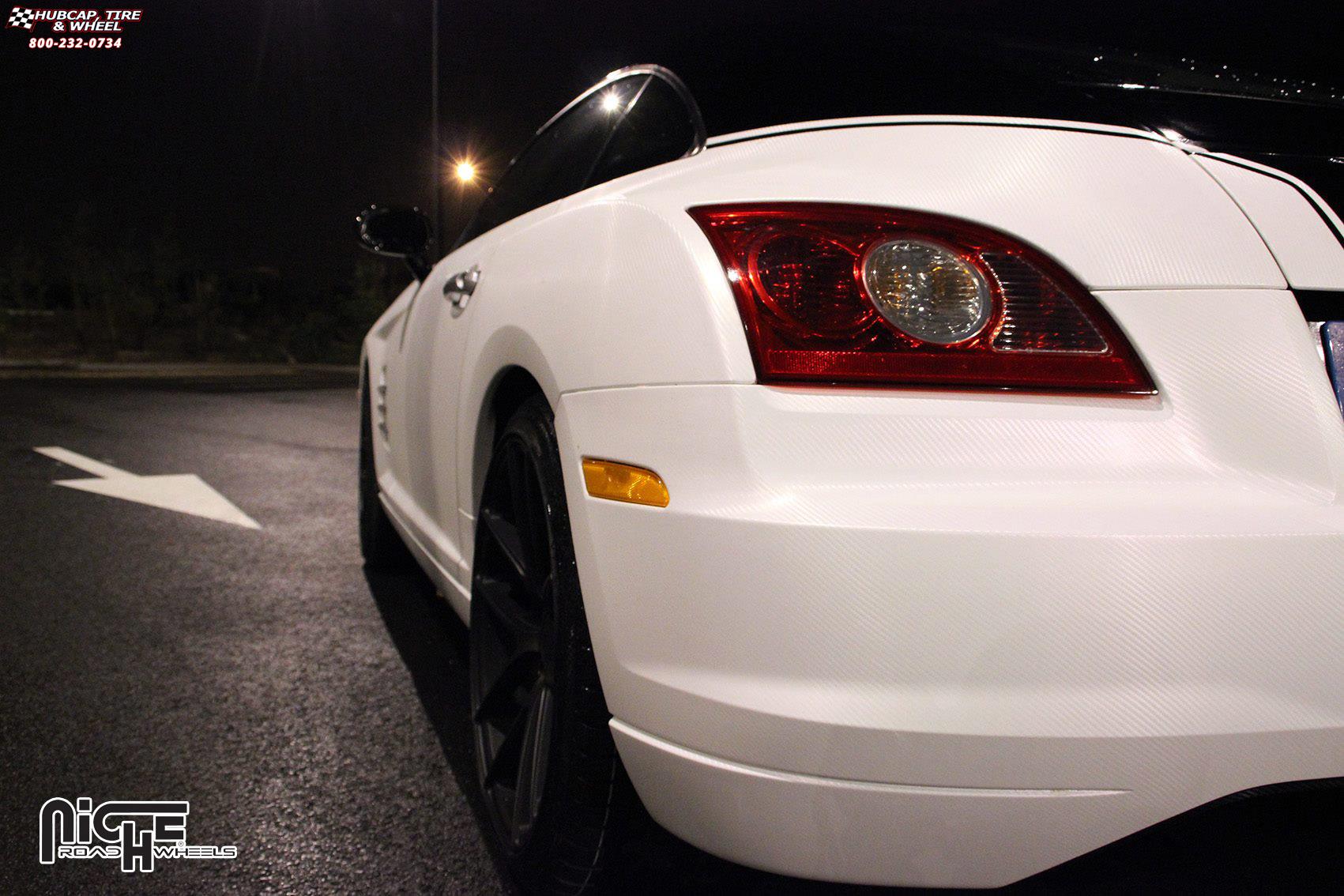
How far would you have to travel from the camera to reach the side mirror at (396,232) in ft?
11.4

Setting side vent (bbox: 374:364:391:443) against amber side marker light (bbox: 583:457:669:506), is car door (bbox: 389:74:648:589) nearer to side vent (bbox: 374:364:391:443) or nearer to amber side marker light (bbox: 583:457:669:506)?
side vent (bbox: 374:364:391:443)

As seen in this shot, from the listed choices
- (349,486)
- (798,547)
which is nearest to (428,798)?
(798,547)

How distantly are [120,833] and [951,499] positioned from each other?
177 cm

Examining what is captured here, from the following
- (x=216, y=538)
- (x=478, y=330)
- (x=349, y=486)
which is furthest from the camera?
(x=349, y=486)

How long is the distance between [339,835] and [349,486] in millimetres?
4663

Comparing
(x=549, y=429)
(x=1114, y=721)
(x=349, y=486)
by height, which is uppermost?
(x=549, y=429)

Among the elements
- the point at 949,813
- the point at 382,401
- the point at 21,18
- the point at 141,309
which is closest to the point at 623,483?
the point at 949,813

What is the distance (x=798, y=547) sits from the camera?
1.24 metres

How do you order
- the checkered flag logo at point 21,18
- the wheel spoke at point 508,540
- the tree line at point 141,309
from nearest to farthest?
the wheel spoke at point 508,540 → the checkered flag logo at point 21,18 → the tree line at point 141,309

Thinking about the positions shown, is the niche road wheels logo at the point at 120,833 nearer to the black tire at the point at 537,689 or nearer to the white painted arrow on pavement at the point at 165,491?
the black tire at the point at 537,689

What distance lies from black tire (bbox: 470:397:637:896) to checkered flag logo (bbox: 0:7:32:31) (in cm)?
988

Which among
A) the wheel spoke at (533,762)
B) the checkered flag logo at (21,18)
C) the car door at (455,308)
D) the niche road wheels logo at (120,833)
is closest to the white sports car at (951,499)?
the wheel spoke at (533,762)

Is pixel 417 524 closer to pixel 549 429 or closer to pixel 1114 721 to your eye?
pixel 549 429

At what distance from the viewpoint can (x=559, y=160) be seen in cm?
266
